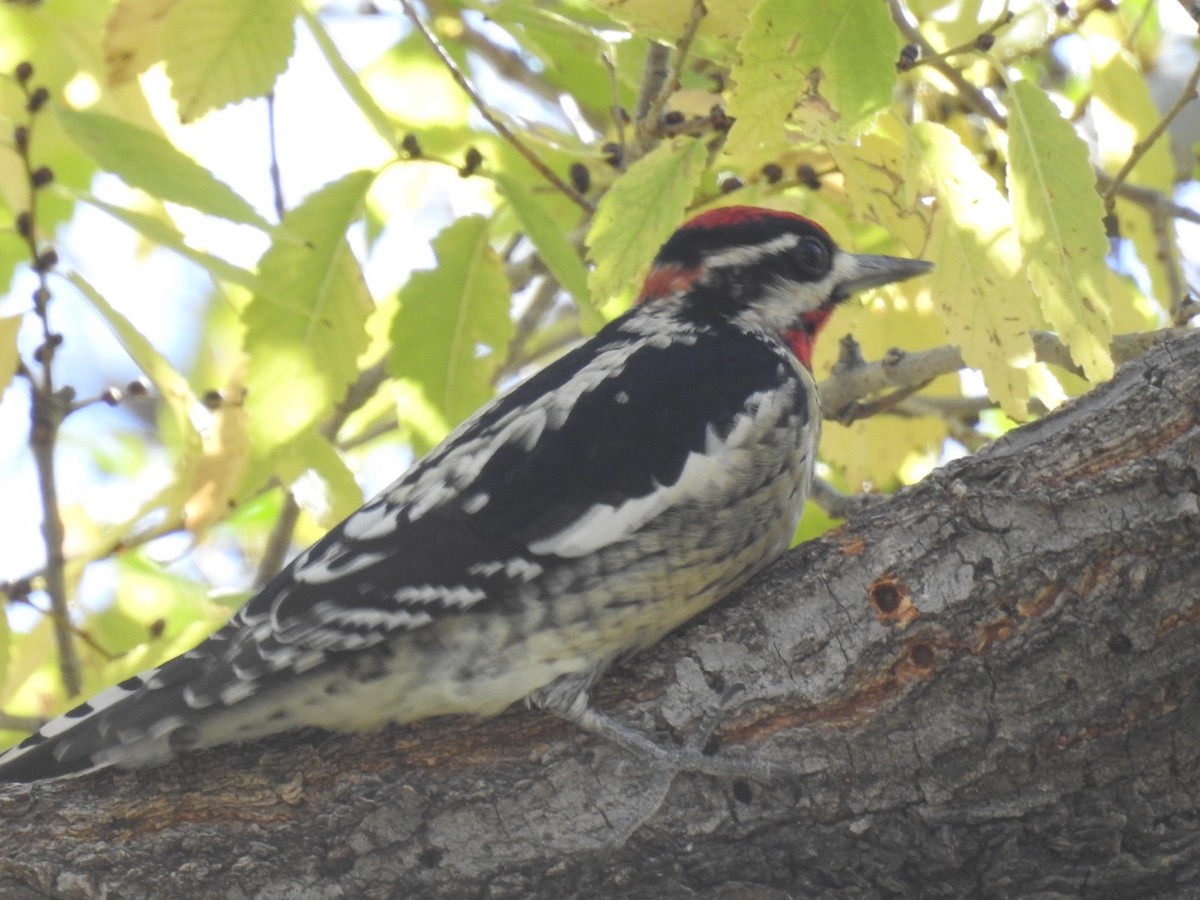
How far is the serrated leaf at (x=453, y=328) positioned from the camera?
10.9 ft

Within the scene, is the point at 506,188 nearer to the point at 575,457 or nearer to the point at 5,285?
the point at 575,457

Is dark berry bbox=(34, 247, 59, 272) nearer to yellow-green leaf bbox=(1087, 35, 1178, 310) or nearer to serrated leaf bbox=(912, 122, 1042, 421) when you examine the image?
serrated leaf bbox=(912, 122, 1042, 421)

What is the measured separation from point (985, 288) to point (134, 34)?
1781 millimetres

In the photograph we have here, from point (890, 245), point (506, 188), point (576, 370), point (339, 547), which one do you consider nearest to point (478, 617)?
point (339, 547)

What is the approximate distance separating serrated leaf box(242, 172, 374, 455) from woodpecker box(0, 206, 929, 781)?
0.81ft

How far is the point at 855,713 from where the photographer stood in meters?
2.55

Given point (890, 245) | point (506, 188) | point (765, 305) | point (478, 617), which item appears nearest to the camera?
point (478, 617)

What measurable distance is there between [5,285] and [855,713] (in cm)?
345

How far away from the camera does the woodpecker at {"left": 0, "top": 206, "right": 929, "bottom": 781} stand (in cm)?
277

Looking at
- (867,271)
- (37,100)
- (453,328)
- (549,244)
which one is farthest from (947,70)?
(37,100)

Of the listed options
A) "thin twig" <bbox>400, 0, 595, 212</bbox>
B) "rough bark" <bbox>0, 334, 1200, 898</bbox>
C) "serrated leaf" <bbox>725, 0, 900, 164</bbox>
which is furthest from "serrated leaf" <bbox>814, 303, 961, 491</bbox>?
"serrated leaf" <bbox>725, 0, 900, 164</bbox>

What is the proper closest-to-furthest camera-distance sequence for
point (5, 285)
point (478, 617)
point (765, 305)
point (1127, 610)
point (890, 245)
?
point (1127, 610) → point (478, 617) → point (765, 305) → point (890, 245) → point (5, 285)

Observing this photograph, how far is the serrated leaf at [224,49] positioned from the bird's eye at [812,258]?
1260 millimetres

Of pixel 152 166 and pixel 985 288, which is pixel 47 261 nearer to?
pixel 152 166
